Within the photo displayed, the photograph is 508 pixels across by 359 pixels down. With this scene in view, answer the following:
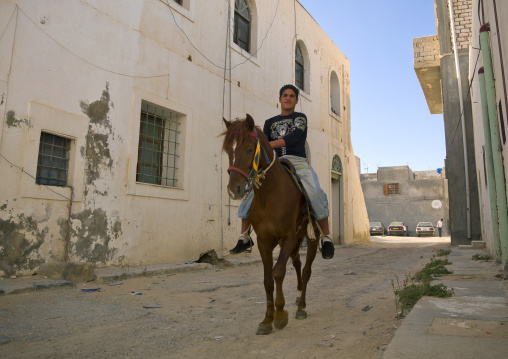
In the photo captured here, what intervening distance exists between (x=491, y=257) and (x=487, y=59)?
460 cm

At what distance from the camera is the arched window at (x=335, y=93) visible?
60.9ft

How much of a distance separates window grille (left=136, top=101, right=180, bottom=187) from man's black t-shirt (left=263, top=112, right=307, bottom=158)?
4690 mm

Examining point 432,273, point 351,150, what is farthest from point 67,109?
point 351,150

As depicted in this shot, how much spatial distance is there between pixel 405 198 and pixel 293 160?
141 ft

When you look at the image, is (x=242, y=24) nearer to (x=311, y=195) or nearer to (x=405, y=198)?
(x=311, y=195)

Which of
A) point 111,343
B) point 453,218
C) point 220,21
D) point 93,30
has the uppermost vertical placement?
point 220,21

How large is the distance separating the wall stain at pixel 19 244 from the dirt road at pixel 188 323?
1.04 meters

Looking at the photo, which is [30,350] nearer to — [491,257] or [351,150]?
[491,257]

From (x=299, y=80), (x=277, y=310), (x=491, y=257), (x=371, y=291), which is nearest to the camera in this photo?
(x=277, y=310)

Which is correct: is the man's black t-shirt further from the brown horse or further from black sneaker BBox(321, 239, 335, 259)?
black sneaker BBox(321, 239, 335, 259)

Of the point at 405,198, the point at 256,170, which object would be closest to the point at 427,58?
the point at 256,170

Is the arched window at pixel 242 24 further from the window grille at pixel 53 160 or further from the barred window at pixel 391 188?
the barred window at pixel 391 188

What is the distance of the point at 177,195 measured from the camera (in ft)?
27.8

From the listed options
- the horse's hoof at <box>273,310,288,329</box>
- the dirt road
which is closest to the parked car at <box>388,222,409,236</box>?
the dirt road
